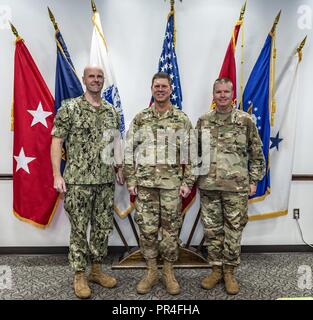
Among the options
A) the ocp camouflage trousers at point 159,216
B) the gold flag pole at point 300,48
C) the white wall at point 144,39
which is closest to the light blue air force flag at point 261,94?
the white wall at point 144,39

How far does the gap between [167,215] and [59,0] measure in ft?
6.31

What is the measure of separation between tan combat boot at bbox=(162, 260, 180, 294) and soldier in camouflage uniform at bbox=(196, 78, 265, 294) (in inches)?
13.1

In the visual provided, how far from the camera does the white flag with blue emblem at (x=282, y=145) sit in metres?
2.77

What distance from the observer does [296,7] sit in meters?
2.76

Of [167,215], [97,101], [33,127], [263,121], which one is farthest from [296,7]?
[33,127]

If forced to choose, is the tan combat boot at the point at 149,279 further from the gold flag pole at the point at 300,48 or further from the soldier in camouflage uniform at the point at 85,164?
the gold flag pole at the point at 300,48

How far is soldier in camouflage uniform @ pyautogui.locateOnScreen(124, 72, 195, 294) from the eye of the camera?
214 cm

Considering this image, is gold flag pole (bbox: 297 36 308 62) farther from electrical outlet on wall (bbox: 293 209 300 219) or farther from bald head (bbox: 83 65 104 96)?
bald head (bbox: 83 65 104 96)

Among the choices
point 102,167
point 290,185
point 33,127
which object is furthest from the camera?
point 290,185

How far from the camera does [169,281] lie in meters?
2.22

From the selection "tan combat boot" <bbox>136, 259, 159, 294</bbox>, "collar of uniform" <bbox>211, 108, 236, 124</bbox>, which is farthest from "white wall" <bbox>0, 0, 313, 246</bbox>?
"tan combat boot" <bbox>136, 259, 159, 294</bbox>

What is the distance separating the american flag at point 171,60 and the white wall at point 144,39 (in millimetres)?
159

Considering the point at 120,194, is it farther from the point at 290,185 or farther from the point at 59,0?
the point at 59,0

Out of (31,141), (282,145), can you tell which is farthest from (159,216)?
(282,145)
